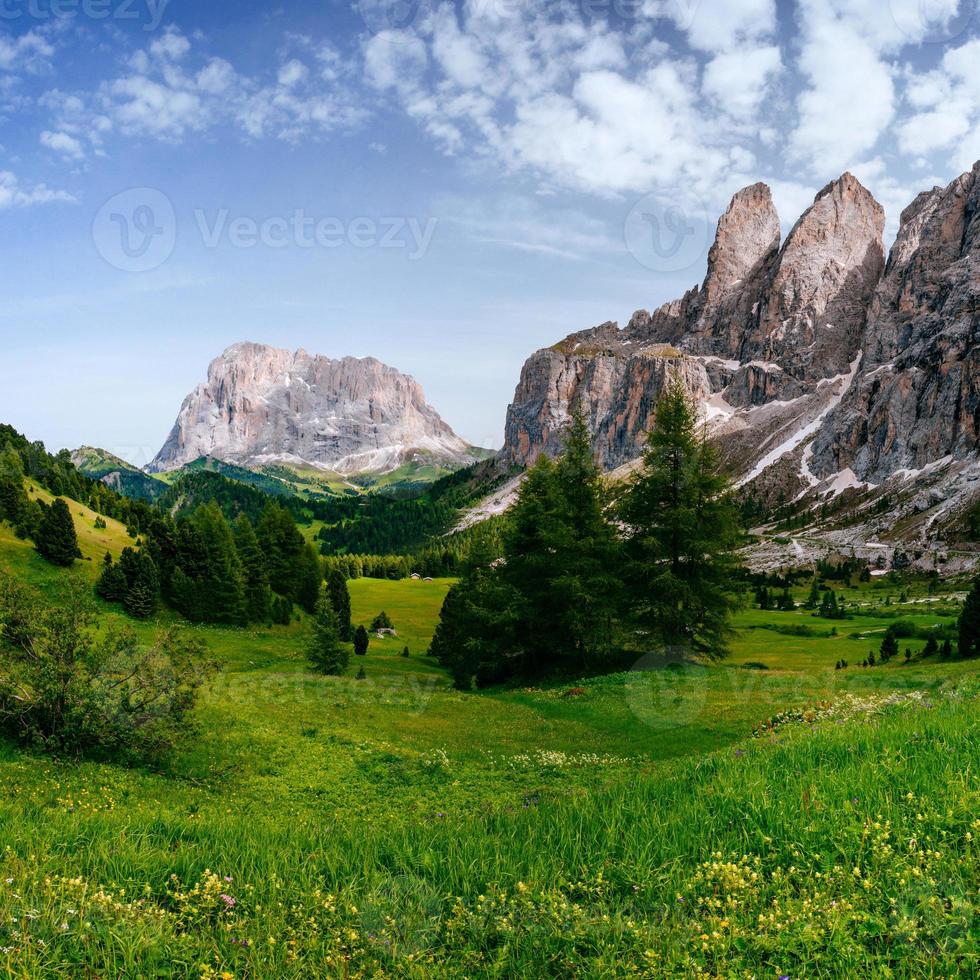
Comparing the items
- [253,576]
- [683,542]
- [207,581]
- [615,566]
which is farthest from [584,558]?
→ [253,576]

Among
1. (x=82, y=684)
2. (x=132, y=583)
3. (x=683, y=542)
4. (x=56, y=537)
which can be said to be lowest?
(x=132, y=583)

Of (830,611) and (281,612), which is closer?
(281,612)

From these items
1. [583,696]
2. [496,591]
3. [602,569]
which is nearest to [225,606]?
[496,591]

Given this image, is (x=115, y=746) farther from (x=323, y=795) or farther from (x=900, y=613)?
(x=900, y=613)

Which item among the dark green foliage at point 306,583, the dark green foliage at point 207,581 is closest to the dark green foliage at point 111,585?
the dark green foliage at point 207,581

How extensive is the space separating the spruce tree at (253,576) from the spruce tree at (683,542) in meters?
49.9

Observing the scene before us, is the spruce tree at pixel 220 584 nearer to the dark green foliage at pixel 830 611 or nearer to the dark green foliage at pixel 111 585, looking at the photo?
the dark green foliage at pixel 111 585

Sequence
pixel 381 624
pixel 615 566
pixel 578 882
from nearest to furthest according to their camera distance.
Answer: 1. pixel 578 882
2. pixel 615 566
3. pixel 381 624

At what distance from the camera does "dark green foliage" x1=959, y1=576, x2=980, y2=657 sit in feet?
137

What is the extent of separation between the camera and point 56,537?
59062 millimetres

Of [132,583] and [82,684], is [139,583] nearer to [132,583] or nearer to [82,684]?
[132,583]

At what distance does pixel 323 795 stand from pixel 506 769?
4974mm

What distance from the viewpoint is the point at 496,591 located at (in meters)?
35.4

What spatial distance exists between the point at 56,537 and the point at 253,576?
65.5 ft
